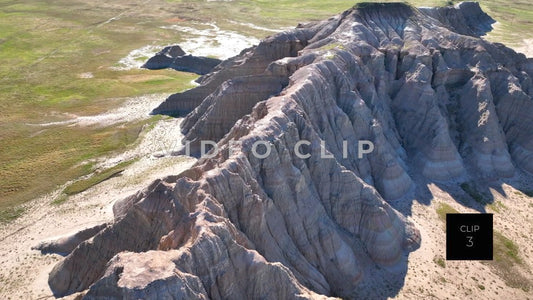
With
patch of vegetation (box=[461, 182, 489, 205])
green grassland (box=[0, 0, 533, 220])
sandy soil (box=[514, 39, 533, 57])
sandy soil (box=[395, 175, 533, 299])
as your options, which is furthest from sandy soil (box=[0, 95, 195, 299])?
sandy soil (box=[514, 39, 533, 57])

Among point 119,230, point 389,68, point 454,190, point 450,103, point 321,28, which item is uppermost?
point 321,28

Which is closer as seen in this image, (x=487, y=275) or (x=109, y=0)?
(x=487, y=275)

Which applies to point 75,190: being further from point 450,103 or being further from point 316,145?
point 450,103

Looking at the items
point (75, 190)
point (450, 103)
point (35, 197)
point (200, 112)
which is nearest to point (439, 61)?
point (450, 103)

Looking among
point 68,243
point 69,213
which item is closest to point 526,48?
point 69,213

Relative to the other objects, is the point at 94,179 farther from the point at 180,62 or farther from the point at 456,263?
the point at 180,62

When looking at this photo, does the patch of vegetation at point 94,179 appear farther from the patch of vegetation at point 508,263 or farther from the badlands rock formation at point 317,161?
the patch of vegetation at point 508,263

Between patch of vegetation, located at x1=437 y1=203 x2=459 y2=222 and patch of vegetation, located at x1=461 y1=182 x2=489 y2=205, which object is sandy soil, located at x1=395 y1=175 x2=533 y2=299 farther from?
patch of vegetation, located at x1=461 y1=182 x2=489 y2=205
